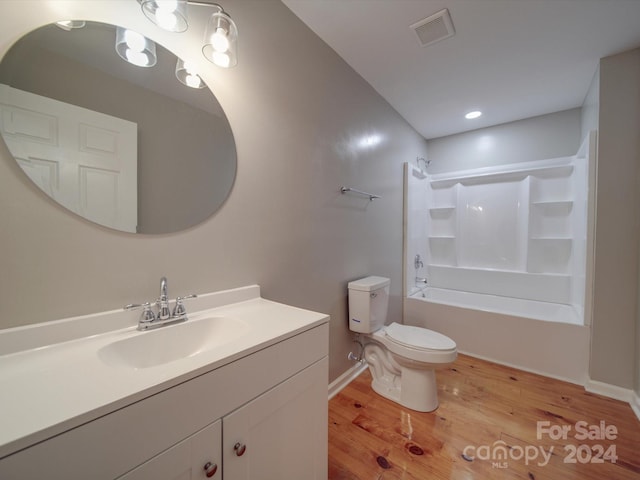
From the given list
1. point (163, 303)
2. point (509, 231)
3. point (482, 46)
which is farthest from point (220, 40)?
point (509, 231)

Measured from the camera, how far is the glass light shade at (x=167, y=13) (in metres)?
0.87

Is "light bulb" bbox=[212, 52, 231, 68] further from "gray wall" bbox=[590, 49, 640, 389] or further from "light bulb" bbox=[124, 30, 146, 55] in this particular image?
"gray wall" bbox=[590, 49, 640, 389]

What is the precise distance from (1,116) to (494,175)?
3756 mm

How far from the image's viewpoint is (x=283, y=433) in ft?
2.74

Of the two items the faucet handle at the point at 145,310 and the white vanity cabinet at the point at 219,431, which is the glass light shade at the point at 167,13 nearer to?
the faucet handle at the point at 145,310

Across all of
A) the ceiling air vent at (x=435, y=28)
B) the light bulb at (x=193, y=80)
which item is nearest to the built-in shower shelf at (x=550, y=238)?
the ceiling air vent at (x=435, y=28)

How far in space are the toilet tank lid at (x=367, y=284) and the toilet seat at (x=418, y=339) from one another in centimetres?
34

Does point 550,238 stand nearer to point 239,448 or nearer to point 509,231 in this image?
point 509,231

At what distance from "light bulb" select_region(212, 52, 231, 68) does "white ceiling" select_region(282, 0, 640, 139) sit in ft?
2.36

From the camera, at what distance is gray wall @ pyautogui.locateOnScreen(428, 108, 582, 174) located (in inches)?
102

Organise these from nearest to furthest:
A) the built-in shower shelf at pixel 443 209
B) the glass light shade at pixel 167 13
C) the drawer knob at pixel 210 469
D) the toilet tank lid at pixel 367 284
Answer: the drawer knob at pixel 210 469
the glass light shade at pixel 167 13
the toilet tank lid at pixel 367 284
the built-in shower shelf at pixel 443 209

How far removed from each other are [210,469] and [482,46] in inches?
103

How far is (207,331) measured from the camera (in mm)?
981

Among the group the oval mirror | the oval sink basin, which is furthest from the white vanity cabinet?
the oval mirror
